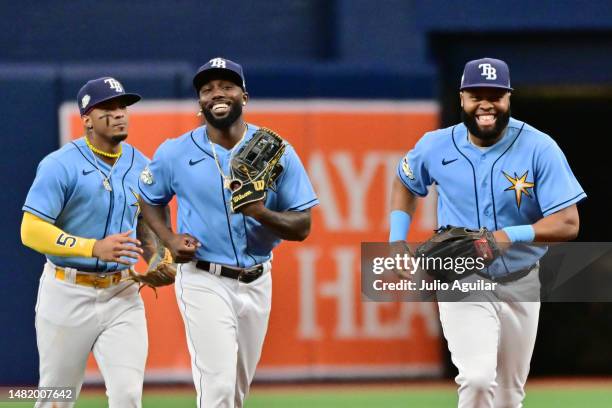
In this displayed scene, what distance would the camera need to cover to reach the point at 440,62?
1138 centimetres

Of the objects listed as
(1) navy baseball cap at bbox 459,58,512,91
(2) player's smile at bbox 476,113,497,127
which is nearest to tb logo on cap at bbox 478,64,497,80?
(1) navy baseball cap at bbox 459,58,512,91

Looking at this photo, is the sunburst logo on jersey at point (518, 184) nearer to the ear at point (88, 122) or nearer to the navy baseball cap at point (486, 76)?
the navy baseball cap at point (486, 76)

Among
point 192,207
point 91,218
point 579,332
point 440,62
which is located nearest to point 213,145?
point 192,207

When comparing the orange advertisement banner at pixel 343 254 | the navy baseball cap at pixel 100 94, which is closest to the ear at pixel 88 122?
the navy baseball cap at pixel 100 94

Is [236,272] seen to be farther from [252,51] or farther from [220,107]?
[252,51]

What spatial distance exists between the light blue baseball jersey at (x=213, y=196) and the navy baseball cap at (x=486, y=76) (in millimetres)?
1002

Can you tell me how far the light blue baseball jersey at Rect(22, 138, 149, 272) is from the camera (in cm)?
705

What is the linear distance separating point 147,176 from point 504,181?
6.12 feet

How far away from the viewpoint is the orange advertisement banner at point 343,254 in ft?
36.1

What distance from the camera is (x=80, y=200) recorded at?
7.16 m

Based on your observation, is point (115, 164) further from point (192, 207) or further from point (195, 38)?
point (195, 38)

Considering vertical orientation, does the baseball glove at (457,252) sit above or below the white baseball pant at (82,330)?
above

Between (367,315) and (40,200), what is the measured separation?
4609mm

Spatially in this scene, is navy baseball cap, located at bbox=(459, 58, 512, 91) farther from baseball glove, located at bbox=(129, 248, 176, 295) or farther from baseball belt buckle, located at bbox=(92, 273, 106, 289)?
baseball belt buckle, located at bbox=(92, 273, 106, 289)
